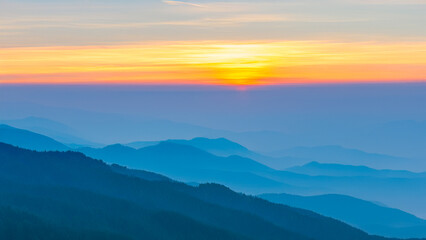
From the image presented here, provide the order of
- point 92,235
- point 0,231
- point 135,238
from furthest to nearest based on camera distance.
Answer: point 135,238, point 92,235, point 0,231

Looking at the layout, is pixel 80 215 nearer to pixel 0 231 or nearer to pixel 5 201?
pixel 5 201

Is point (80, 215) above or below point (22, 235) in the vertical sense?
above

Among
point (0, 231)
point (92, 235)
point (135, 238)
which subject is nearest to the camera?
point (0, 231)

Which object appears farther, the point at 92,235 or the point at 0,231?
the point at 92,235

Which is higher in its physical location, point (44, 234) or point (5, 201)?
point (5, 201)

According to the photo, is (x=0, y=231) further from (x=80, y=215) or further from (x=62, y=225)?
(x=80, y=215)

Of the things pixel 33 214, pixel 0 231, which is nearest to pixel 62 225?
pixel 33 214

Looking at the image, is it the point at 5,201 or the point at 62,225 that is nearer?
the point at 62,225

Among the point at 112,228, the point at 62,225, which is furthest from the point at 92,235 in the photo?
the point at 112,228

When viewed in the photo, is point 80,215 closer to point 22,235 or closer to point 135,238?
point 135,238
